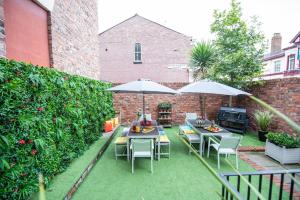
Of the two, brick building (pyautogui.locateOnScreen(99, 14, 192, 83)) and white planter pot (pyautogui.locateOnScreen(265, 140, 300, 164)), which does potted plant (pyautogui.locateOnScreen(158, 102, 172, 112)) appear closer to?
white planter pot (pyautogui.locateOnScreen(265, 140, 300, 164))

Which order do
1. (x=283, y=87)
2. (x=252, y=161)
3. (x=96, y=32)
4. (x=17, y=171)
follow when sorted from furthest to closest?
(x=96, y=32) → (x=283, y=87) → (x=252, y=161) → (x=17, y=171)

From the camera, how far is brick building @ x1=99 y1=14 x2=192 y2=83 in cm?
1417

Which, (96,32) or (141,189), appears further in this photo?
(96,32)

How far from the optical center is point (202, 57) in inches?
282

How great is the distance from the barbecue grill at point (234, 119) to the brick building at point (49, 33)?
5777 millimetres

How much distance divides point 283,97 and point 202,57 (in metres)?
3.29

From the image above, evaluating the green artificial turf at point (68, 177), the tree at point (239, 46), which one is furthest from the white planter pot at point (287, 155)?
the green artificial turf at point (68, 177)

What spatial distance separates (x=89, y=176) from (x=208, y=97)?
6059mm

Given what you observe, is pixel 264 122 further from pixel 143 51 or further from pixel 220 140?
pixel 143 51

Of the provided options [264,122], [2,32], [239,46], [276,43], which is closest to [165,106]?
[264,122]

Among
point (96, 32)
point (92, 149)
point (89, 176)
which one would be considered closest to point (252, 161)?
point (89, 176)

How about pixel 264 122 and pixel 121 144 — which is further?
pixel 264 122

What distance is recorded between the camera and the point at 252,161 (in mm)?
4051

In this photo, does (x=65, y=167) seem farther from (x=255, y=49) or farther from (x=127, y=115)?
(x=255, y=49)
